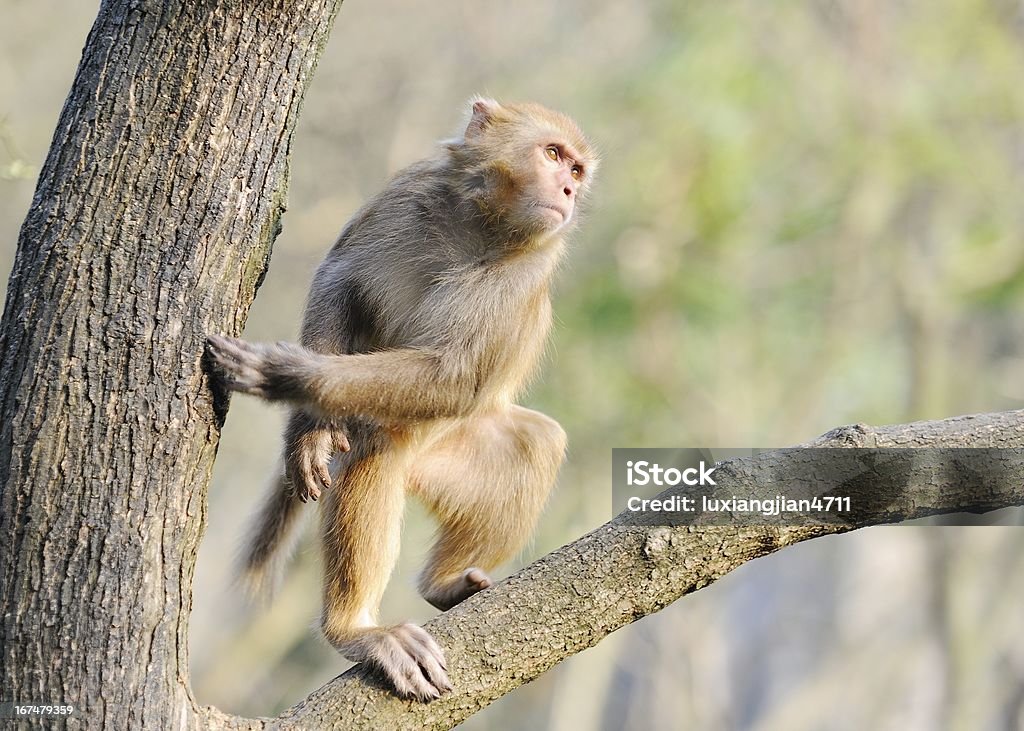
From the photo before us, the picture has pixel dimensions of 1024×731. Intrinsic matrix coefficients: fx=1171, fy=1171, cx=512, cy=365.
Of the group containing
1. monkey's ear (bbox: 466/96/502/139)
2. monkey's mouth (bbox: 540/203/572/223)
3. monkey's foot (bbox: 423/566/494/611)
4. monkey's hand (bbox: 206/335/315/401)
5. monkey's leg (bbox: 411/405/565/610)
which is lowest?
monkey's foot (bbox: 423/566/494/611)

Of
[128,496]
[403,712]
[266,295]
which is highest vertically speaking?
[266,295]

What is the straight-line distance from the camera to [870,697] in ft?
49.8

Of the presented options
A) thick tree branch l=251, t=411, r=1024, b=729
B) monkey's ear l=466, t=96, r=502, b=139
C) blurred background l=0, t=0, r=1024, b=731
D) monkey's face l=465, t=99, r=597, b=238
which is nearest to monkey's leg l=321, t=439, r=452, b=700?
thick tree branch l=251, t=411, r=1024, b=729

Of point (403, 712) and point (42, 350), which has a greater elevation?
point (42, 350)

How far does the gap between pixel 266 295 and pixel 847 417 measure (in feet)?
24.4

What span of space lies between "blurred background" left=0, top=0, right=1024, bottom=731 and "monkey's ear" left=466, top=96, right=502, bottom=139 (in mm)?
6540

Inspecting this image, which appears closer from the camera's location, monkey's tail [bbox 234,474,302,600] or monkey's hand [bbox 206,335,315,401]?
monkey's hand [bbox 206,335,315,401]

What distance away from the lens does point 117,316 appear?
11.1ft

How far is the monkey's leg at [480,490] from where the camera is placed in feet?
16.9

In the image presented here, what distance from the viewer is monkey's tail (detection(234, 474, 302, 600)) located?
17.0ft

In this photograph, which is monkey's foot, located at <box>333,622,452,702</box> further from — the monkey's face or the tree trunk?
the monkey's face

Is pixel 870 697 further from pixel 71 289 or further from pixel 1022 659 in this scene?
pixel 71 289

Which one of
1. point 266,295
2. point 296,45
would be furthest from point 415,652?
point 266,295

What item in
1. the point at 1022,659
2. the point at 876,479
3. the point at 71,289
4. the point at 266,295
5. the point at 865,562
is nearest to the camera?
the point at 71,289
